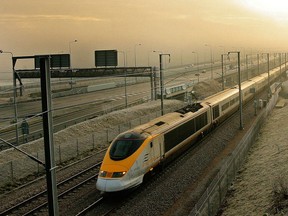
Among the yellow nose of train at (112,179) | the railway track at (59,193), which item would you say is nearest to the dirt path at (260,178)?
the yellow nose of train at (112,179)

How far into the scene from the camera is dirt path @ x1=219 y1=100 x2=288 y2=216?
17.1m

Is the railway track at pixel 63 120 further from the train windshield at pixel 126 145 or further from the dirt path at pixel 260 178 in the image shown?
the dirt path at pixel 260 178

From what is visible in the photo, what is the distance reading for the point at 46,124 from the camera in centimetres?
1296

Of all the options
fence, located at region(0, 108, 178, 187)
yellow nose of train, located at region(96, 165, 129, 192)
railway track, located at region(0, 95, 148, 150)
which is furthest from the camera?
railway track, located at region(0, 95, 148, 150)

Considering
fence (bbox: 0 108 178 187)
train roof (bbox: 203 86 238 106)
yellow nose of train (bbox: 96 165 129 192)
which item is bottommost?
fence (bbox: 0 108 178 187)

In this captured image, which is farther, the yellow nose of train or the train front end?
the train front end

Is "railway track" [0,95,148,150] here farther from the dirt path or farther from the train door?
the dirt path

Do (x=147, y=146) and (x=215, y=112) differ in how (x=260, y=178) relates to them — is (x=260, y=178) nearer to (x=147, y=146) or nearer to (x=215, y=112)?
(x=147, y=146)

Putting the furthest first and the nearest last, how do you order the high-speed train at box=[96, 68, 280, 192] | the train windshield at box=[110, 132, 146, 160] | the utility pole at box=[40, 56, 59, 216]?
the train windshield at box=[110, 132, 146, 160] < the high-speed train at box=[96, 68, 280, 192] < the utility pole at box=[40, 56, 59, 216]

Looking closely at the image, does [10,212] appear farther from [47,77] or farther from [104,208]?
[47,77]

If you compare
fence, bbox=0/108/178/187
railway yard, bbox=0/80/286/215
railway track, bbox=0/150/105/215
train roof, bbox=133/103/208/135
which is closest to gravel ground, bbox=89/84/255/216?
railway yard, bbox=0/80/286/215

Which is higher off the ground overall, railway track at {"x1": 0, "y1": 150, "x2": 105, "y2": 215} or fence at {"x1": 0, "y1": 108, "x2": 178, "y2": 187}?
fence at {"x1": 0, "y1": 108, "x2": 178, "y2": 187}

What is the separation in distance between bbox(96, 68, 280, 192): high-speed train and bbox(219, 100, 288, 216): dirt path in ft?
14.8

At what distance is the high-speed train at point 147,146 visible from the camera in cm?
1914
